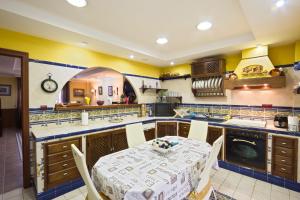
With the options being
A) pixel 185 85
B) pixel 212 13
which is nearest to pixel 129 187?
pixel 212 13

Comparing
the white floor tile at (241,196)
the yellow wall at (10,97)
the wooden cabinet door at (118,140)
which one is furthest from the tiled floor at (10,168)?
the yellow wall at (10,97)

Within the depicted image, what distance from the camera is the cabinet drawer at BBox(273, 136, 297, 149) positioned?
83.7 inches

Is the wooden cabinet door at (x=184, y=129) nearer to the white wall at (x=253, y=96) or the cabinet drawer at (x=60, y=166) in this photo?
the white wall at (x=253, y=96)

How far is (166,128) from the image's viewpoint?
3529 millimetres

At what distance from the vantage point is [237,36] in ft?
8.42

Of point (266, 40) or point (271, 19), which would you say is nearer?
point (271, 19)

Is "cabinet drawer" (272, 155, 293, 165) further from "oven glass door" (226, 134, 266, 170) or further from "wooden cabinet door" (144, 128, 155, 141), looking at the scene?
"wooden cabinet door" (144, 128, 155, 141)

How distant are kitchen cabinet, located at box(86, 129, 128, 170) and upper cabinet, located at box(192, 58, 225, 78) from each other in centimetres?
217

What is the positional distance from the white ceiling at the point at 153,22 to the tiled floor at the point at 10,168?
7.44 ft

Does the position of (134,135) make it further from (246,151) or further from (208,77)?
(208,77)

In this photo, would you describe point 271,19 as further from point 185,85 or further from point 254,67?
point 185,85

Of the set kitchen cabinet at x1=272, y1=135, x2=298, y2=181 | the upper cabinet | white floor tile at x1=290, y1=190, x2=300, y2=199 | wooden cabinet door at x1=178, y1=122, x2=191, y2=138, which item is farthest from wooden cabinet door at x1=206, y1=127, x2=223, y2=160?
the upper cabinet

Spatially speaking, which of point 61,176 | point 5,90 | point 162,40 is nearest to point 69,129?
point 61,176

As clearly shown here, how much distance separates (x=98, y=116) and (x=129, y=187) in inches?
85.9
